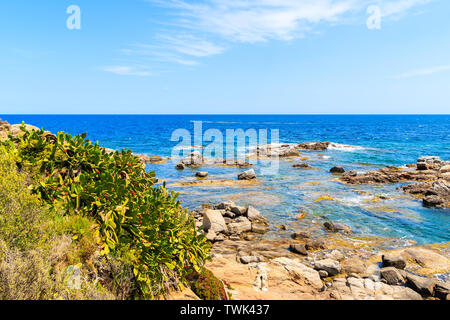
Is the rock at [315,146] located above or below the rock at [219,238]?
above

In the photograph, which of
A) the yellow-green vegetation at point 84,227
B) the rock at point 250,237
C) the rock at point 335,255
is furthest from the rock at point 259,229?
the yellow-green vegetation at point 84,227

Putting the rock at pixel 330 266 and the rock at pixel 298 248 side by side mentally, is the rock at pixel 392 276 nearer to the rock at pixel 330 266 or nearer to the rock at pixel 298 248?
the rock at pixel 330 266

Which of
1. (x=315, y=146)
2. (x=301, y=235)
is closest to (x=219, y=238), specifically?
(x=301, y=235)

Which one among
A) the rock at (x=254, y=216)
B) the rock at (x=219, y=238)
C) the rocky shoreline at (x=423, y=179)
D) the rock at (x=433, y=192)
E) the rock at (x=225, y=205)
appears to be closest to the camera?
the rock at (x=219, y=238)

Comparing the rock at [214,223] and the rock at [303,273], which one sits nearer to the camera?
the rock at [303,273]

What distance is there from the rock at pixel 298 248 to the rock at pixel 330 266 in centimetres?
159

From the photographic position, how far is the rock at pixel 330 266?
12.0 metres

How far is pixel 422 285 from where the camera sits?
10.8m

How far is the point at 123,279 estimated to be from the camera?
543 centimetres

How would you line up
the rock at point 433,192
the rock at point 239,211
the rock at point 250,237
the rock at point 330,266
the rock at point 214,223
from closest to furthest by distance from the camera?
the rock at point 330,266 → the rock at point 250,237 → the rock at point 214,223 → the rock at point 239,211 → the rock at point 433,192

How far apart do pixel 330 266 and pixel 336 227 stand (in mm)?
5497
